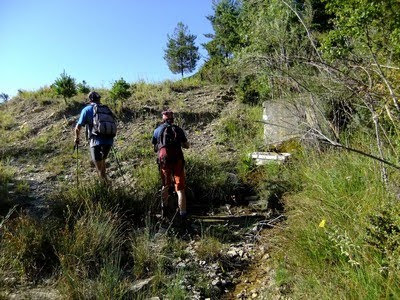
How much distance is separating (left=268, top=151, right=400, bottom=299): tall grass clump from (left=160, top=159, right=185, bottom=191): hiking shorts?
1.88 meters

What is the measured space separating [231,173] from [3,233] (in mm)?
4516

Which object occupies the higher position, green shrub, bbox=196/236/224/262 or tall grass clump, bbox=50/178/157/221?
tall grass clump, bbox=50/178/157/221

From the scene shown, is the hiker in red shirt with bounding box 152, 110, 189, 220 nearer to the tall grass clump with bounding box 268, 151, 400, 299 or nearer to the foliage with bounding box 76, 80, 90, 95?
the tall grass clump with bounding box 268, 151, 400, 299

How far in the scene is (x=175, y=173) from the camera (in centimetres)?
667

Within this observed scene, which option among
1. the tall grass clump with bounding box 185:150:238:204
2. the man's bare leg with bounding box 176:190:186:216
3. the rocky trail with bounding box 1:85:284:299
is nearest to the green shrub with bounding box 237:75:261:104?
the rocky trail with bounding box 1:85:284:299

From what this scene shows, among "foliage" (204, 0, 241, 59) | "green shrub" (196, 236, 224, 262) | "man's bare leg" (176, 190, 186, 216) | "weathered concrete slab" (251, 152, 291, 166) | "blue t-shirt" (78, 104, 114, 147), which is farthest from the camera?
"foliage" (204, 0, 241, 59)

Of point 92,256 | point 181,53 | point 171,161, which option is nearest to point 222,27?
point 181,53

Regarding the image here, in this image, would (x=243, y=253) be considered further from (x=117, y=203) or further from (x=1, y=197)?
(x=1, y=197)

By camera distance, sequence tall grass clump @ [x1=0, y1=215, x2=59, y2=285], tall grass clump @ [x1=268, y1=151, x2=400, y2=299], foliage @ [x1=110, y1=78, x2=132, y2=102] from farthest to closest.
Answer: foliage @ [x1=110, y1=78, x2=132, y2=102]
tall grass clump @ [x1=0, y1=215, x2=59, y2=285]
tall grass clump @ [x1=268, y1=151, x2=400, y2=299]

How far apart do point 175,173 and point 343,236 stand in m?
3.47

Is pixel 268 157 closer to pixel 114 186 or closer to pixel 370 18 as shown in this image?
pixel 114 186

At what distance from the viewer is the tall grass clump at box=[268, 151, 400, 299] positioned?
3160mm

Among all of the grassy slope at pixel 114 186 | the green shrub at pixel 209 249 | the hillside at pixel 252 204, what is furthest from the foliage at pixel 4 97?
the green shrub at pixel 209 249

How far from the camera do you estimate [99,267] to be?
4.86 meters
